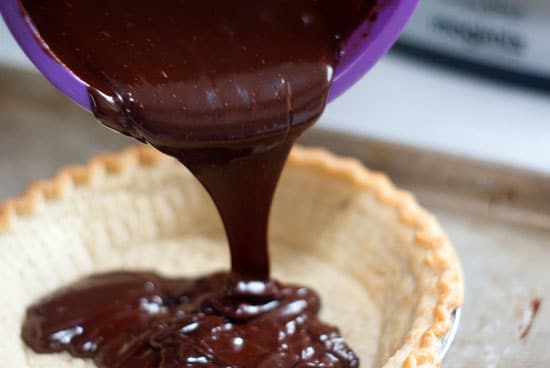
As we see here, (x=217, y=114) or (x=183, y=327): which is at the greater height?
(x=217, y=114)

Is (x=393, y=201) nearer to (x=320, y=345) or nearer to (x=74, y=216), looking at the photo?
(x=320, y=345)

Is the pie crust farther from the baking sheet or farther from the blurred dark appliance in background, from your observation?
the blurred dark appliance in background

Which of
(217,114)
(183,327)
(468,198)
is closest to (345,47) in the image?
(217,114)

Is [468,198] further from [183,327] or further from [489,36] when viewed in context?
[183,327]

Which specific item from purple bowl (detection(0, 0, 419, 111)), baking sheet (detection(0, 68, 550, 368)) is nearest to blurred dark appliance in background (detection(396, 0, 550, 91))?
baking sheet (detection(0, 68, 550, 368))

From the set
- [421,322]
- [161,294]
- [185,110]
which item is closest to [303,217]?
[161,294]

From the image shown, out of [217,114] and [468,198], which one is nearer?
[217,114]

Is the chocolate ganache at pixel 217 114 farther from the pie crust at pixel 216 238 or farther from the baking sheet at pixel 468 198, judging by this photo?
the baking sheet at pixel 468 198
